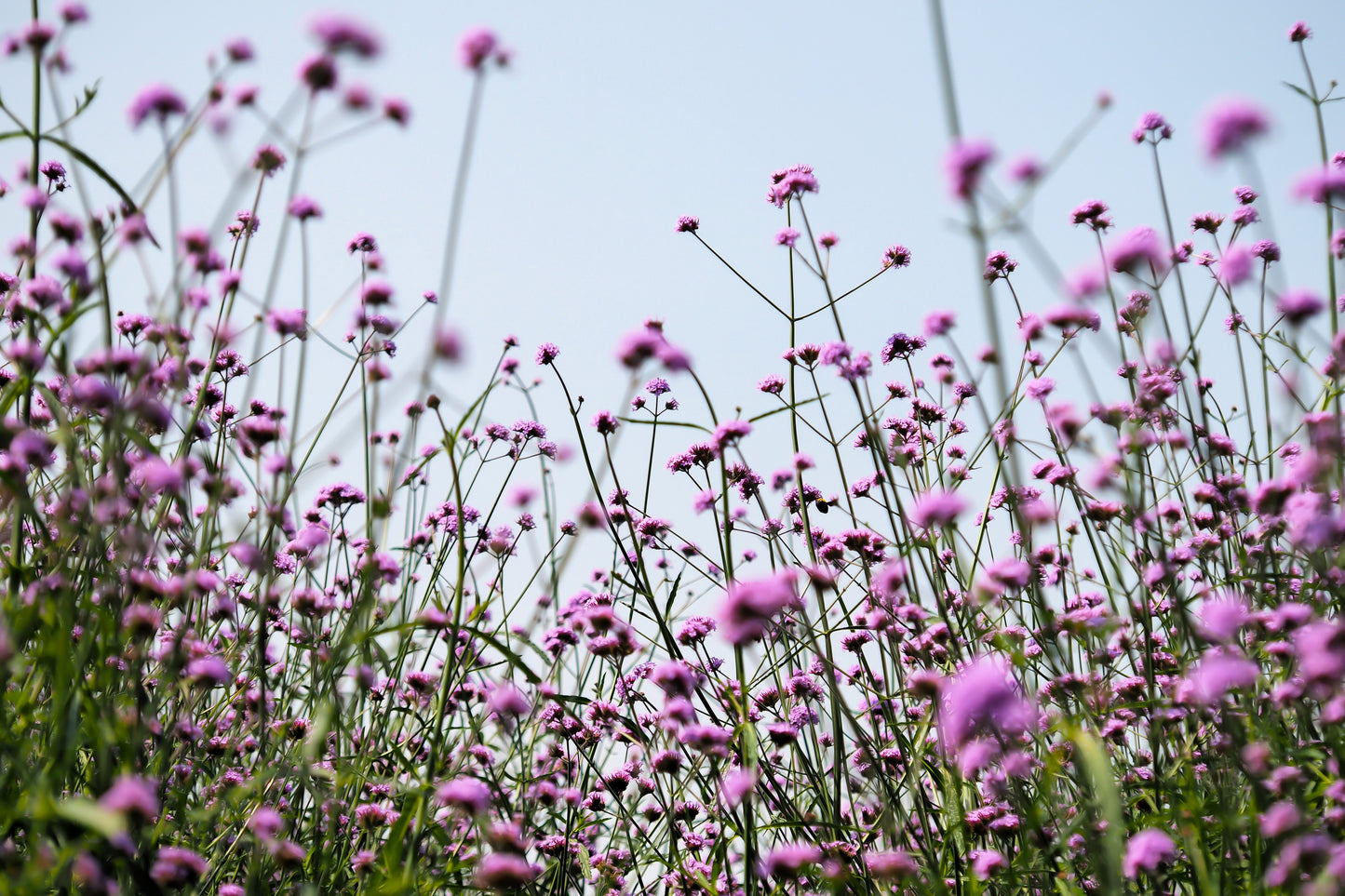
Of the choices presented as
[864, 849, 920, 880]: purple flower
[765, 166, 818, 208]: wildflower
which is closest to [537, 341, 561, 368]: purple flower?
[765, 166, 818, 208]: wildflower

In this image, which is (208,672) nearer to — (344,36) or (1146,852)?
(344,36)

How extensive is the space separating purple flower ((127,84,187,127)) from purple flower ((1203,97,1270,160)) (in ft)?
6.33

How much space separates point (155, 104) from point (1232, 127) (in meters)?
1.99

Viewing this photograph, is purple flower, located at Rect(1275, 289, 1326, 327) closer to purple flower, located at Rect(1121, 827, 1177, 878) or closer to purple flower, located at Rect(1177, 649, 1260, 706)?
purple flower, located at Rect(1177, 649, 1260, 706)

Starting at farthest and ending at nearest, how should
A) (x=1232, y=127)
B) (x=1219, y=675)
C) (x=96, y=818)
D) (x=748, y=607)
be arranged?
(x=1232, y=127), (x=748, y=607), (x=1219, y=675), (x=96, y=818)

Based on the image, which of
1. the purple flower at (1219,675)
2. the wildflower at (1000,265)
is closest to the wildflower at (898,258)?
the wildflower at (1000,265)

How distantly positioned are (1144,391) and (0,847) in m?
2.26

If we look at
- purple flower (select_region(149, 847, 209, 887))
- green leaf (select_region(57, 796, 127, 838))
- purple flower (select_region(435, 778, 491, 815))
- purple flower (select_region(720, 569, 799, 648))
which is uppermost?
purple flower (select_region(720, 569, 799, 648))

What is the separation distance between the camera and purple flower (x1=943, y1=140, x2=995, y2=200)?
143 cm

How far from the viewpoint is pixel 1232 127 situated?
5.28 ft

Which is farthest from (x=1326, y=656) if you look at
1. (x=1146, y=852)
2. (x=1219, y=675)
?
(x=1146, y=852)

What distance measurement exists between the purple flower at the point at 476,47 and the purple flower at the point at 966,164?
81 cm

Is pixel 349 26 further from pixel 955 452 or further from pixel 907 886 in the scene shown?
pixel 955 452

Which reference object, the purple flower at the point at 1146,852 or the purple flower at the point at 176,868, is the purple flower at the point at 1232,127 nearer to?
the purple flower at the point at 1146,852
